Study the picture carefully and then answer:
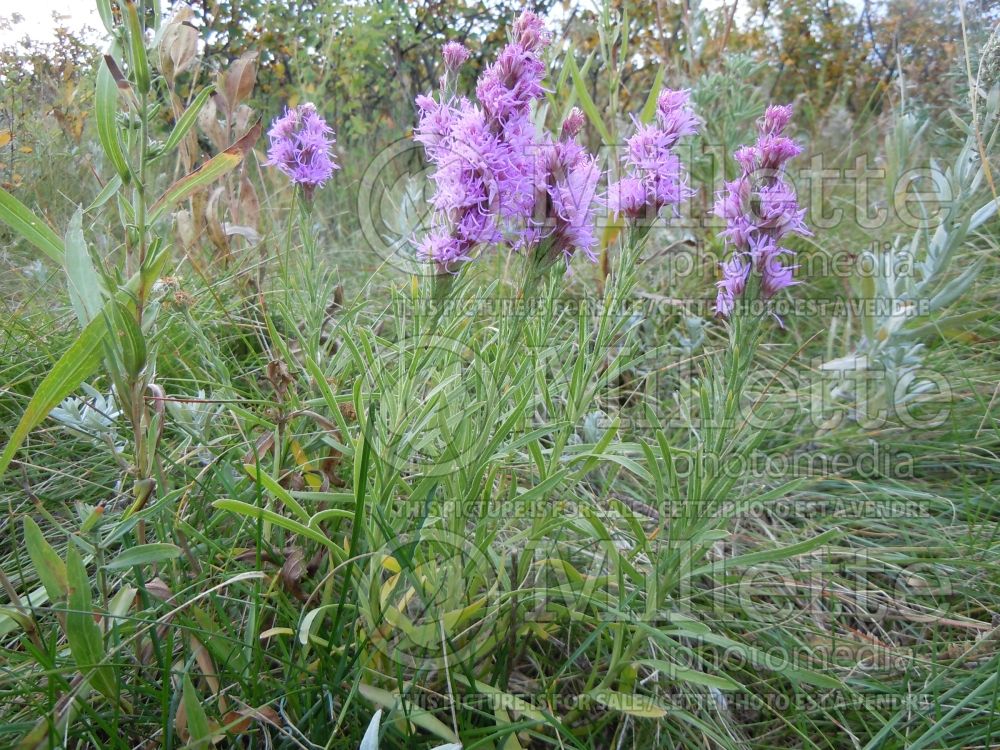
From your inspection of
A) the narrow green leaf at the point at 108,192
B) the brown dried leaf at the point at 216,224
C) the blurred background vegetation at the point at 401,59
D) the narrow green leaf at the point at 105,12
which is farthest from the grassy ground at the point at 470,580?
the blurred background vegetation at the point at 401,59

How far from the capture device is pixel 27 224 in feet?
4.05

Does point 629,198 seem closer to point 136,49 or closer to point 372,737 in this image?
point 136,49

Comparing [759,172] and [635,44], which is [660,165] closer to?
[759,172]

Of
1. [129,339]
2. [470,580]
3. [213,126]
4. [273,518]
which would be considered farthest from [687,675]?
[213,126]

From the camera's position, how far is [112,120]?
4.02 feet

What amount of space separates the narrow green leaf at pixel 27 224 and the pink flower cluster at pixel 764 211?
1247 millimetres

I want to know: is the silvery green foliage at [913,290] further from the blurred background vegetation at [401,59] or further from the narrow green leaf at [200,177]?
the narrow green leaf at [200,177]

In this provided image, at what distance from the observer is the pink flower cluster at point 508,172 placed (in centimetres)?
125

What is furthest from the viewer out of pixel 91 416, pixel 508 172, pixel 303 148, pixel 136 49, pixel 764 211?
pixel 303 148

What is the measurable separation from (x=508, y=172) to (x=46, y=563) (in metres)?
1.00

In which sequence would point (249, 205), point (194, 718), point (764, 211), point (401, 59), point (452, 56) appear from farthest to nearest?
1. point (401, 59)
2. point (249, 205)
3. point (452, 56)
4. point (764, 211)
5. point (194, 718)

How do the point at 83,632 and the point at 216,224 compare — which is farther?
the point at 216,224

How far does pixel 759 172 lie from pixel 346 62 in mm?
3497

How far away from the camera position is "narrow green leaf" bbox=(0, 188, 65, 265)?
122 cm
